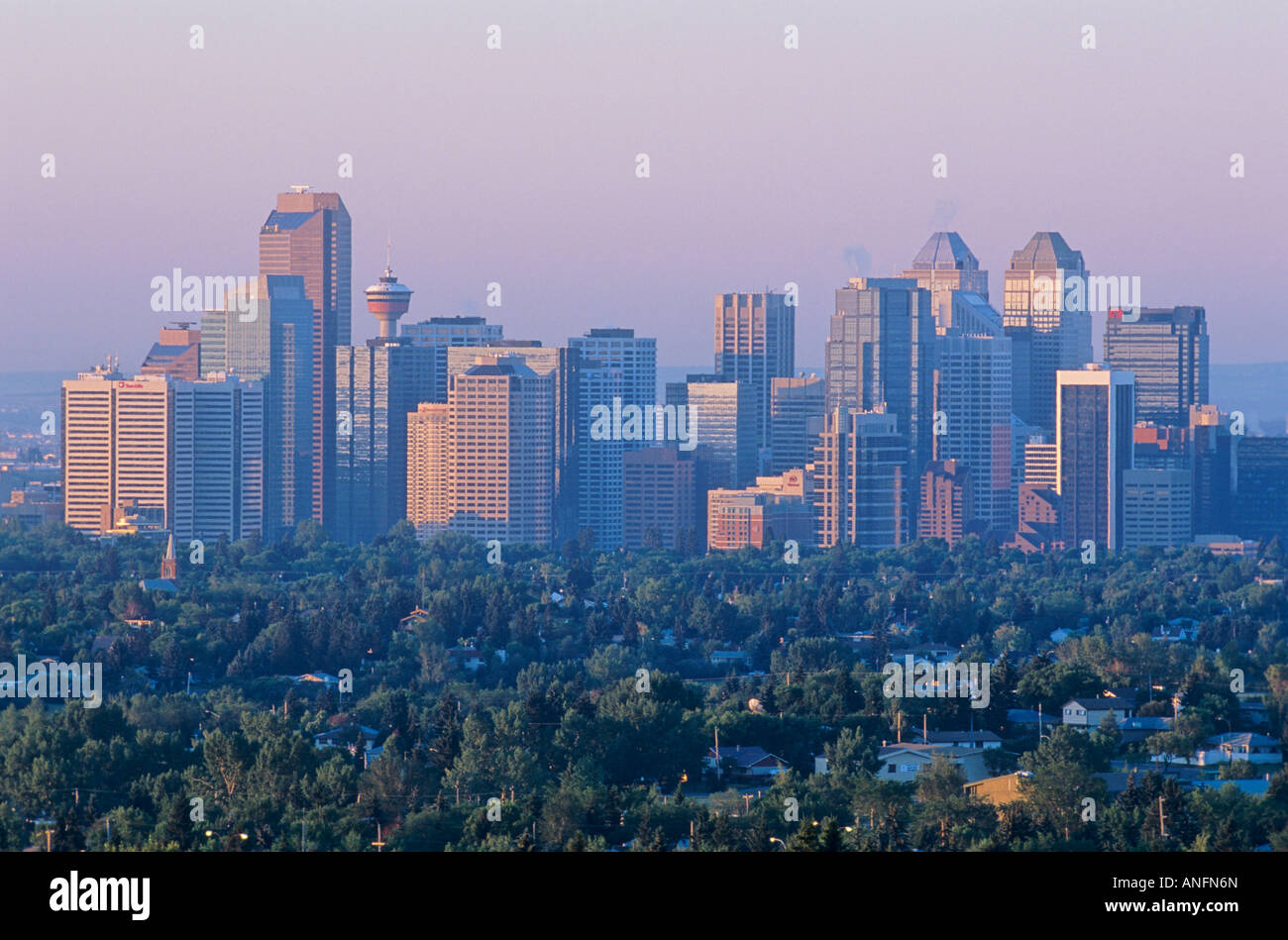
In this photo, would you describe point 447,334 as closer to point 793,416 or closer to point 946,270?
point 793,416

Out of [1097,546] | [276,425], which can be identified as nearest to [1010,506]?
[1097,546]

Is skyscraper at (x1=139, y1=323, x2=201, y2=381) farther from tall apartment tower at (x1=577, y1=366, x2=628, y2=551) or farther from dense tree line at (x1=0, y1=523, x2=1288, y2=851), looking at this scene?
dense tree line at (x1=0, y1=523, x2=1288, y2=851)

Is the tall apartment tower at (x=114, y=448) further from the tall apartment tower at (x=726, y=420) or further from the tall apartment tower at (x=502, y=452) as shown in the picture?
the tall apartment tower at (x=726, y=420)

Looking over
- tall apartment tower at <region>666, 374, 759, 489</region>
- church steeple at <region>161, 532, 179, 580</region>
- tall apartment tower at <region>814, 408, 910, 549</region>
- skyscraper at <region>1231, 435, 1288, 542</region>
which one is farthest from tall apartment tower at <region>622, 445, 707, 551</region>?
church steeple at <region>161, 532, 179, 580</region>

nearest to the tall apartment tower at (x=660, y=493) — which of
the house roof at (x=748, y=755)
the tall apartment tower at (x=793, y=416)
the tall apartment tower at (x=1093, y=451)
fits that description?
the tall apartment tower at (x=793, y=416)

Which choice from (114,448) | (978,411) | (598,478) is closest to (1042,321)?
(978,411)

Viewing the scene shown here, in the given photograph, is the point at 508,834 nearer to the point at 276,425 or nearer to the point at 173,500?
the point at 173,500

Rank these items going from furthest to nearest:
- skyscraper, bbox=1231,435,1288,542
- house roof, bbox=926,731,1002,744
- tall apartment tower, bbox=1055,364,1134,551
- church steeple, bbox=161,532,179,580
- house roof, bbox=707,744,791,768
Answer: skyscraper, bbox=1231,435,1288,542 < tall apartment tower, bbox=1055,364,1134,551 < church steeple, bbox=161,532,179,580 < house roof, bbox=926,731,1002,744 < house roof, bbox=707,744,791,768
